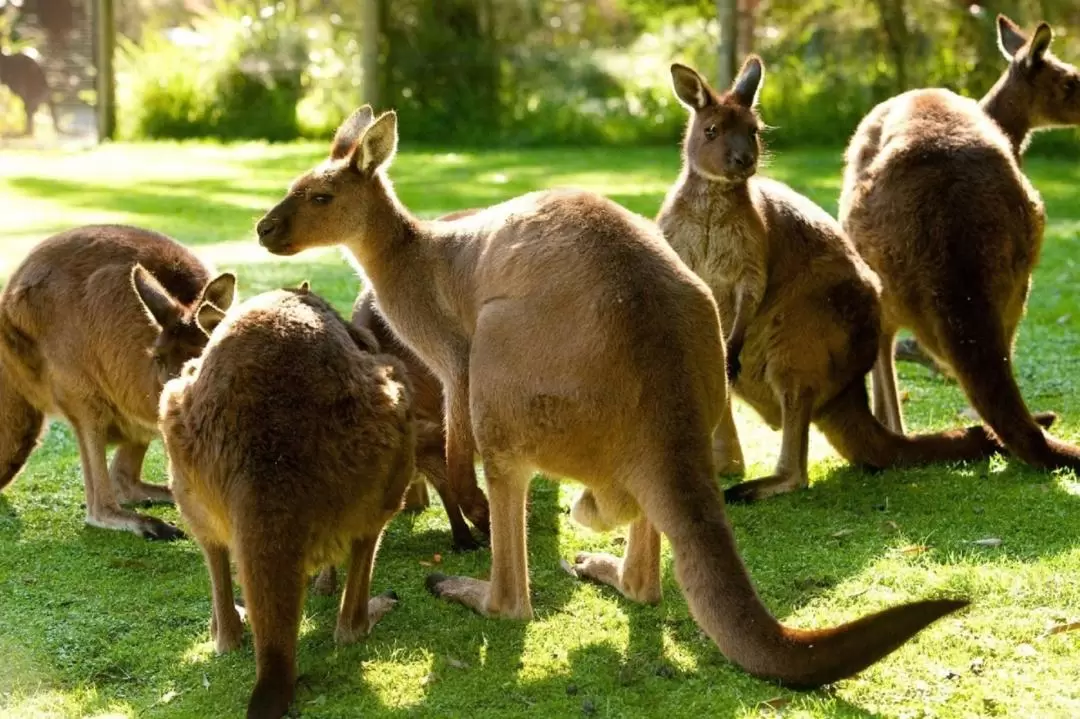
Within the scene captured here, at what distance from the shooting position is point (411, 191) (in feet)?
39.9

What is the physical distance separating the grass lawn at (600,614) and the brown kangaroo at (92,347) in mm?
248

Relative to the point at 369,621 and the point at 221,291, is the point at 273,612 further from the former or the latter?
the point at 221,291

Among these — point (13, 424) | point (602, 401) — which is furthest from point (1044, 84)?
point (13, 424)

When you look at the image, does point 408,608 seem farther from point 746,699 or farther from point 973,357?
point 973,357

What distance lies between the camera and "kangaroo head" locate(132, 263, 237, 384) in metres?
4.96

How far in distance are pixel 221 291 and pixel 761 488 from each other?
2.07 metres

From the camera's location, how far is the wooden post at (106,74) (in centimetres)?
1559

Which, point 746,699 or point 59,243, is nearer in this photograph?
point 746,699

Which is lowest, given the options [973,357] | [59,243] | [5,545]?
[5,545]

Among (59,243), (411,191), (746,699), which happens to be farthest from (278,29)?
(746,699)

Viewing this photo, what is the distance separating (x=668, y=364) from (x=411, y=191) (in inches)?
330

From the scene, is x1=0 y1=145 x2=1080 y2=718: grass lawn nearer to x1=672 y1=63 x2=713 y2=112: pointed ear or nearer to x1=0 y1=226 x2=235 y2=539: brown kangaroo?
x1=0 y1=226 x2=235 y2=539: brown kangaroo

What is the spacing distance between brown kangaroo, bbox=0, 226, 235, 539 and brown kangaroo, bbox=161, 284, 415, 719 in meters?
1.05

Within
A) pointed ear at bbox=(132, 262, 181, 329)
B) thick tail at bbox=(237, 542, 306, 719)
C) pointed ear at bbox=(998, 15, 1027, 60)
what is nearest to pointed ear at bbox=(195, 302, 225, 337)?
pointed ear at bbox=(132, 262, 181, 329)
